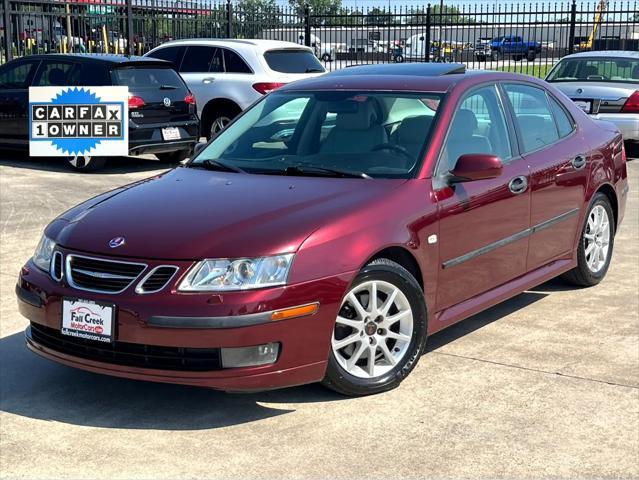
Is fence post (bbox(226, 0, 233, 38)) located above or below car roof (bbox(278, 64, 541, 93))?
above

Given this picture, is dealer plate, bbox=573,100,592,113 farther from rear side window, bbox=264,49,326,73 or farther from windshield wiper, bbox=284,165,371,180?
windshield wiper, bbox=284,165,371,180

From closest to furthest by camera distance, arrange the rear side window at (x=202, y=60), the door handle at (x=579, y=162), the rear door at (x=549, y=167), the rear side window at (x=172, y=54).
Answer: the rear door at (x=549, y=167)
the door handle at (x=579, y=162)
the rear side window at (x=202, y=60)
the rear side window at (x=172, y=54)

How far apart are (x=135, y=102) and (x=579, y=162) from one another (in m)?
7.49

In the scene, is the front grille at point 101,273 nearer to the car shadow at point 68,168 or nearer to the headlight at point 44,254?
the headlight at point 44,254

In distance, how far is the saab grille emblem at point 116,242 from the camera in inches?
176

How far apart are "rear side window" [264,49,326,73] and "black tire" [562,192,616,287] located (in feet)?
28.7

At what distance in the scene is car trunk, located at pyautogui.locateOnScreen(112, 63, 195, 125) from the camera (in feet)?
41.1

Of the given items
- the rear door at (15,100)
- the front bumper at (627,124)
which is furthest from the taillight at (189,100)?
the front bumper at (627,124)

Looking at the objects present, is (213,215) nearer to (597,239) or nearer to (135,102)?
(597,239)

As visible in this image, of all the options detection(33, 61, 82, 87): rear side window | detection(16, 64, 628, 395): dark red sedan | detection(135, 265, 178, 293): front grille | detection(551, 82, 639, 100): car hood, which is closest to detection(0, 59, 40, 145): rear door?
detection(33, 61, 82, 87): rear side window

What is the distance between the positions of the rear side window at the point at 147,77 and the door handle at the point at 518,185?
26.1ft

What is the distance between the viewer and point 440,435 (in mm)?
4289

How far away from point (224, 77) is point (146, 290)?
36.5ft

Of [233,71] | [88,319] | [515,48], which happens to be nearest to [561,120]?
[88,319]
